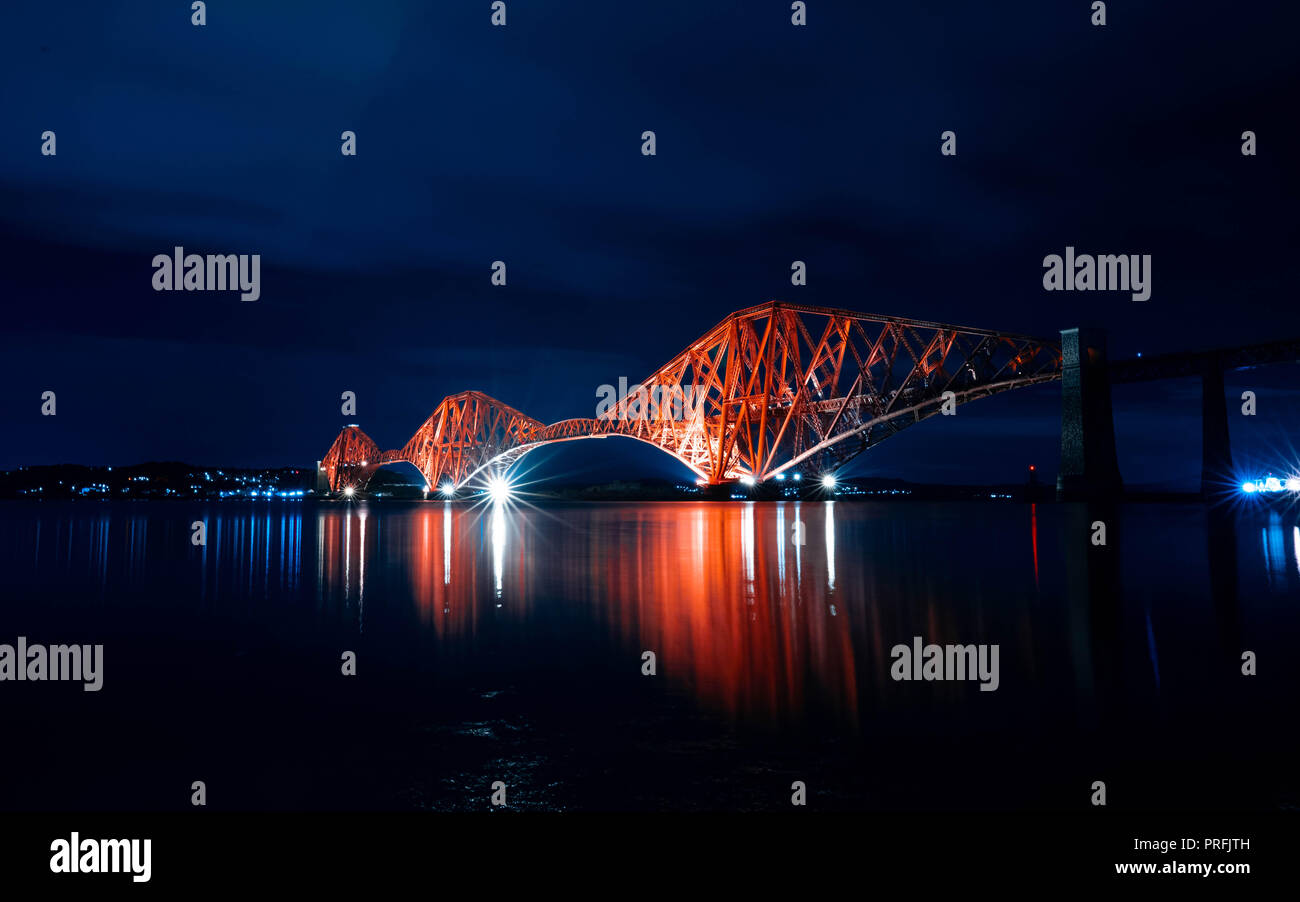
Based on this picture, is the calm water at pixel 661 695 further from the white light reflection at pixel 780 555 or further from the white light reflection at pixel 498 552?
the white light reflection at pixel 498 552

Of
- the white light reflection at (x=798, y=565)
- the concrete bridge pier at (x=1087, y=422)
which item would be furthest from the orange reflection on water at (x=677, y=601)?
the concrete bridge pier at (x=1087, y=422)

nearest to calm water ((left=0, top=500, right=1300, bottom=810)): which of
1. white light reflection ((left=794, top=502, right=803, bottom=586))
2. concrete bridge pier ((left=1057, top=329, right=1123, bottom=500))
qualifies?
white light reflection ((left=794, top=502, right=803, bottom=586))

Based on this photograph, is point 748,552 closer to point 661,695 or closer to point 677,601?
point 677,601

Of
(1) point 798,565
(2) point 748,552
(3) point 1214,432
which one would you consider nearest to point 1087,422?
(3) point 1214,432

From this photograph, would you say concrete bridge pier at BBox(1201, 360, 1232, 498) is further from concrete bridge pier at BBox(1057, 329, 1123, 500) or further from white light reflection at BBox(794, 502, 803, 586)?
white light reflection at BBox(794, 502, 803, 586)

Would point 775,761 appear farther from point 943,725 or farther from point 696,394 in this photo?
point 696,394

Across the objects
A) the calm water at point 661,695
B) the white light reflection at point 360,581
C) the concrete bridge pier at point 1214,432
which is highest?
the concrete bridge pier at point 1214,432
